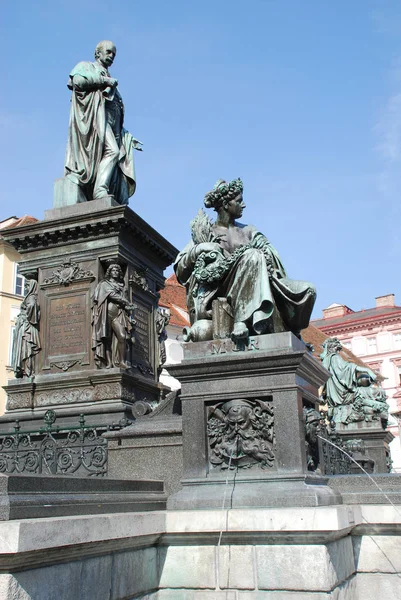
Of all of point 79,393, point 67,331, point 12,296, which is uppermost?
point 12,296

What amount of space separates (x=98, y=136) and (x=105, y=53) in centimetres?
170

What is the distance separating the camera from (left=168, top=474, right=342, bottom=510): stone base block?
482 cm

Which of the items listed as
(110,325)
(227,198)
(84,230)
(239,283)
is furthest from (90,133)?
(239,283)

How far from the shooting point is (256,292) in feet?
18.5

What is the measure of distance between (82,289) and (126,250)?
0.93m

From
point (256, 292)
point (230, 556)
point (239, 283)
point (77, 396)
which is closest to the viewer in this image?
point (230, 556)

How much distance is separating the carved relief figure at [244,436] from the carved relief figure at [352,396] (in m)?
11.0

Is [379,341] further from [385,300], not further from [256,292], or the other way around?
[256,292]

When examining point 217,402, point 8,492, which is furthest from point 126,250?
point 8,492

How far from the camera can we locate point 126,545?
4316 millimetres

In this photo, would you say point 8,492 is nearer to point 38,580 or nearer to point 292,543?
point 38,580

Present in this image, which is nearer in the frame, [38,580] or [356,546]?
[38,580]

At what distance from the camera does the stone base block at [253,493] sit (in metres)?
4.82

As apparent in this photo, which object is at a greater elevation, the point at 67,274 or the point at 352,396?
the point at 67,274
